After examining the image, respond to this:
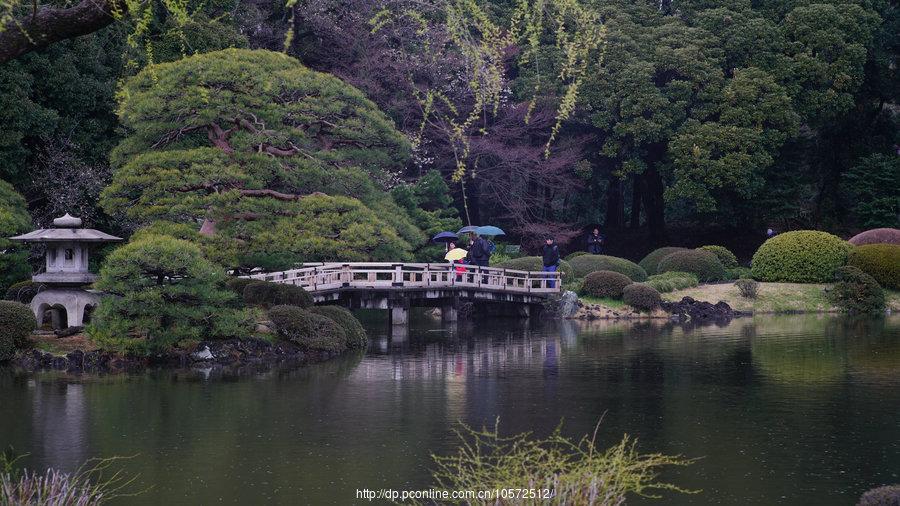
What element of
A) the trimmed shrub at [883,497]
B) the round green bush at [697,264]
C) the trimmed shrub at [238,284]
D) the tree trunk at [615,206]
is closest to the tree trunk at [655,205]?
the tree trunk at [615,206]

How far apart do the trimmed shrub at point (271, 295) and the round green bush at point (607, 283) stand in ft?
42.6

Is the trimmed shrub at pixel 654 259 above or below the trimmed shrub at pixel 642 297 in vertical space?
above

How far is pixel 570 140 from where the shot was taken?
4922cm

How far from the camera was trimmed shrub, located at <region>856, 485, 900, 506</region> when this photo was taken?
10719 millimetres

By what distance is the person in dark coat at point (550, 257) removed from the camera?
37000 millimetres

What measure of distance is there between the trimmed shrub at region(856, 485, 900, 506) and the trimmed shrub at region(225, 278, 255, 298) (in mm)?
19022

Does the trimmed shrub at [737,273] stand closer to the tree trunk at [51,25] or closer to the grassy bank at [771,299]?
the grassy bank at [771,299]

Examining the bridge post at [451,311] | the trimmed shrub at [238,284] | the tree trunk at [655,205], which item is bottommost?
the bridge post at [451,311]

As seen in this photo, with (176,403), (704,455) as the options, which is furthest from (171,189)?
(704,455)

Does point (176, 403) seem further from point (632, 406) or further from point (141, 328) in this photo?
point (632, 406)

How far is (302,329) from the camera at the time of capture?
2595 centimetres

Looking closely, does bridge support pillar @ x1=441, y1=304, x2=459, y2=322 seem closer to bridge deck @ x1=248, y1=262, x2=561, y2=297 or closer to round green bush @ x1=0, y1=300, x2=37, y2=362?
bridge deck @ x1=248, y1=262, x2=561, y2=297

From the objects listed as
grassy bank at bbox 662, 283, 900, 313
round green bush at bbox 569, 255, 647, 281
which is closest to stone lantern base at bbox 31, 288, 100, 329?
grassy bank at bbox 662, 283, 900, 313

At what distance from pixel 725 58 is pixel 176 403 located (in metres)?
34.2
